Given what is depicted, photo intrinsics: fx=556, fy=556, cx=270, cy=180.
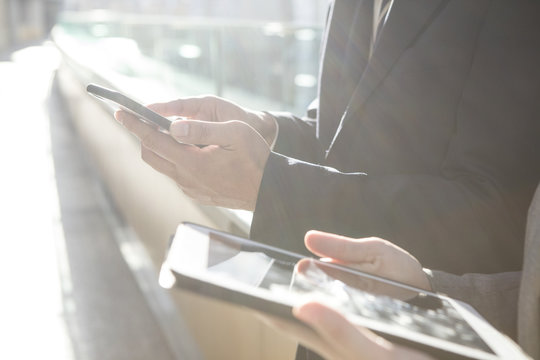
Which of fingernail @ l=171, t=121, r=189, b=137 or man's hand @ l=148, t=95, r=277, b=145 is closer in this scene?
fingernail @ l=171, t=121, r=189, b=137

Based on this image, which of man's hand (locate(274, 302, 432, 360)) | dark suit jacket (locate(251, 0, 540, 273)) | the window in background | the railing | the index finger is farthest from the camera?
the railing

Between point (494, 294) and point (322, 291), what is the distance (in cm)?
32

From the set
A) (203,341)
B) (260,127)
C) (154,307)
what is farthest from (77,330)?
(260,127)

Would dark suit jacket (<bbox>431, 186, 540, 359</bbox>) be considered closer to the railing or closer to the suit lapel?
the suit lapel

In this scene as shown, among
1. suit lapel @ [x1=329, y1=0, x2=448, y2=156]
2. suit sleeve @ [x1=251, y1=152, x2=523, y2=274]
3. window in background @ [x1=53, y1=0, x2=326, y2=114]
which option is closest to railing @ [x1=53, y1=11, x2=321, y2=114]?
window in background @ [x1=53, y1=0, x2=326, y2=114]

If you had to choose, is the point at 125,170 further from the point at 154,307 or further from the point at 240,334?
the point at 240,334

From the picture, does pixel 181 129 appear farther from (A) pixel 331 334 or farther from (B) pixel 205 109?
(A) pixel 331 334

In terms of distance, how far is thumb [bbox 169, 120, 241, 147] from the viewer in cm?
79

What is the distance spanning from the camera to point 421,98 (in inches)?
34.8

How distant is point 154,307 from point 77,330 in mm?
344

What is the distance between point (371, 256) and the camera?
0.61 meters

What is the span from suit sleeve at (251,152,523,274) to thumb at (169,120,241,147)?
0.07m

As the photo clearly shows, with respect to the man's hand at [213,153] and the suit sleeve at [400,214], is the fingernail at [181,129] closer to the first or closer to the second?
the man's hand at [213,153]

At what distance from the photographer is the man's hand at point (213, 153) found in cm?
79
